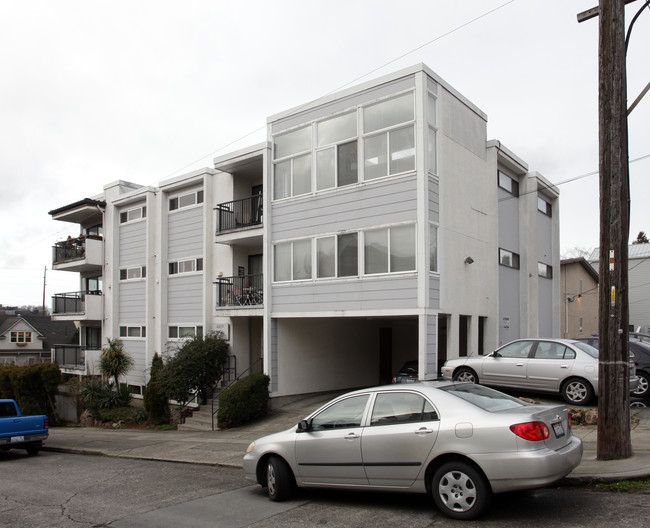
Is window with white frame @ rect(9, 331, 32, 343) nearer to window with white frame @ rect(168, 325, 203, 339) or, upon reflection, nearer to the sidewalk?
the sidewalk

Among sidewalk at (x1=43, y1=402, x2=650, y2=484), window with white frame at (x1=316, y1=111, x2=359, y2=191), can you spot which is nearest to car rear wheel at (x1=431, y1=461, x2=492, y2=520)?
sidewalk at (x1=43, y1=402, x2=650, y2=484)

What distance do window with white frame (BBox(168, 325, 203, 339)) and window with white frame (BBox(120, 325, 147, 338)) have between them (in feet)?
5.59

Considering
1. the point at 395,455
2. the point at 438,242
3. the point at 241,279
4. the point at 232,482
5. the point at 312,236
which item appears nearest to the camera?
the point at 395,455

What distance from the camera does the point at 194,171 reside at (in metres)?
23.1

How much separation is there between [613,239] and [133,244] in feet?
71.9

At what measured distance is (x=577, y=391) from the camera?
12.6 metres

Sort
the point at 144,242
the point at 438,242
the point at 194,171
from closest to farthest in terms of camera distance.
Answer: the point at 438,242 → the point at 194,171 → the point at 144,242

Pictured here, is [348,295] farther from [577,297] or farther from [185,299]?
[577,297]

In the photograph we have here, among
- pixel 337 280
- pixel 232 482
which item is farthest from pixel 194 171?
pixel 232 482

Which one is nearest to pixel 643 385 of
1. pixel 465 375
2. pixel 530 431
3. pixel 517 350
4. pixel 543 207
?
pixel 517 350

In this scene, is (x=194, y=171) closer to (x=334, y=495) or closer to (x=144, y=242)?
(x=144, y=242)

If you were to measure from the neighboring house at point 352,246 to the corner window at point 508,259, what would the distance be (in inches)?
2.9

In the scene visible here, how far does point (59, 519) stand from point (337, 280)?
33.3 feet

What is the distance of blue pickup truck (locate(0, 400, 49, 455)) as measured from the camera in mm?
14594
